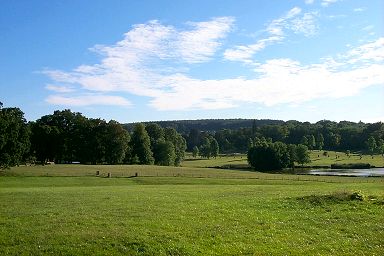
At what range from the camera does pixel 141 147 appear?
140000mm

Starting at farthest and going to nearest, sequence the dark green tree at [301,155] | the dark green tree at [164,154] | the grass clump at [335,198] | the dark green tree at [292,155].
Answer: the dark green tree at [164,154]
the dark green tree at [292,155]
the dark green tree at [301,155]
the grass clump at [335,198]

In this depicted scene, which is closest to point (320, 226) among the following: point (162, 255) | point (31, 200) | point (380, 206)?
point (380, 206)

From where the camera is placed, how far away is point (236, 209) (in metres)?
29.3

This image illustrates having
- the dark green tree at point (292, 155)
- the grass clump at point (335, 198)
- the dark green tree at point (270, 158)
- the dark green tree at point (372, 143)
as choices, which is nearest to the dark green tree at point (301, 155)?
the dark green tree at point (292, 155)

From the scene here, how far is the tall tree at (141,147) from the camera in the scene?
139625 millimetres

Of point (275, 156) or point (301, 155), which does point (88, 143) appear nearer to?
point (275, 156)

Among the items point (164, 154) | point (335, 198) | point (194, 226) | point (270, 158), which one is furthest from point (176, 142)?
point (194, 226)

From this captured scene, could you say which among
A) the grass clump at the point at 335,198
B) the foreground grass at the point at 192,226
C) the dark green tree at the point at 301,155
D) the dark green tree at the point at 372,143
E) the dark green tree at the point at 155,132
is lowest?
the foreground grass at the point at 192,226

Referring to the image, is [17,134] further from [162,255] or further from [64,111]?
[162,255]

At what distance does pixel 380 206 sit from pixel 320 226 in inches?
327

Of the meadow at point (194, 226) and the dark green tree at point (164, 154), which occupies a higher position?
the dark green tree at point (164, 154)

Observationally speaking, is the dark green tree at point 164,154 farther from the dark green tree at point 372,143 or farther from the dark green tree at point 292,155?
the dark green tree at point 372,143

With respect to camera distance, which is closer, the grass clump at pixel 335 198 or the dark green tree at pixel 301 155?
the grass clump at pixel 335 198

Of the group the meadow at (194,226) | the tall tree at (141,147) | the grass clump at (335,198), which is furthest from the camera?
the tall tree at (141,147)
